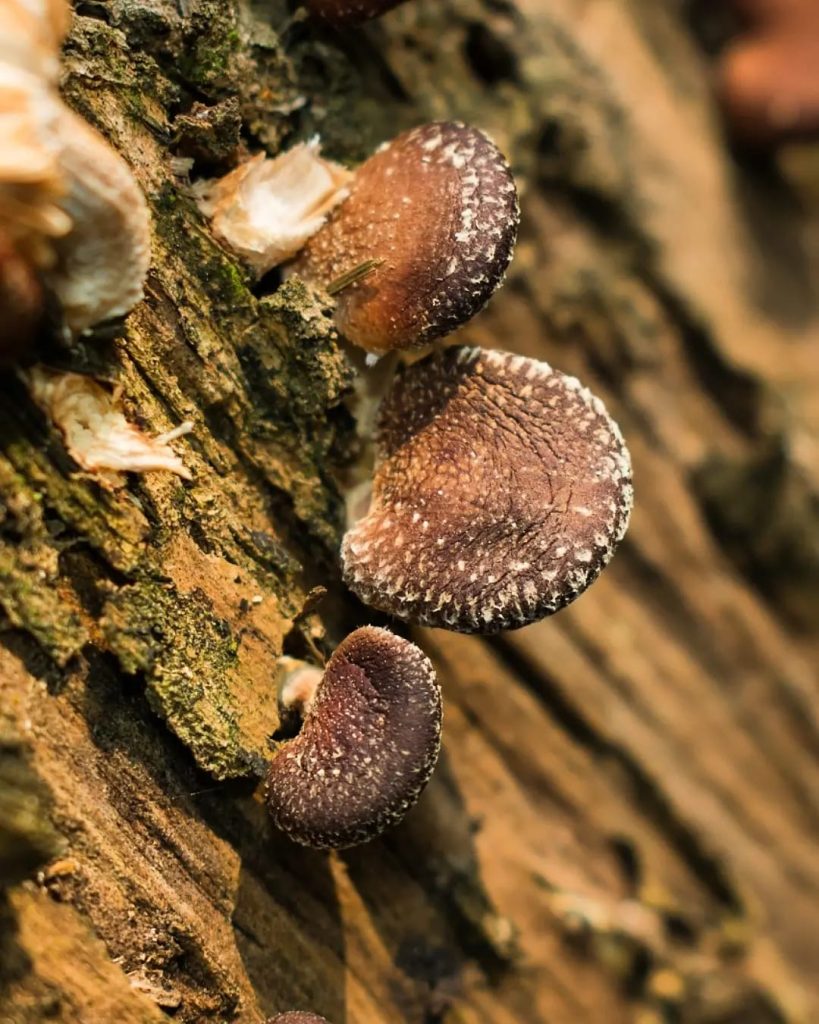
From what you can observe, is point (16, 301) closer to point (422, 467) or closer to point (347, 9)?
point (422, 467)

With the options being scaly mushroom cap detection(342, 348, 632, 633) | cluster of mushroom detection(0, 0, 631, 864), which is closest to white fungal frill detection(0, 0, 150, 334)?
cluster of mushroom detection(0, 0, 631, 864)

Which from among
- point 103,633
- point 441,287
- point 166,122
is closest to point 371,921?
point 103,633

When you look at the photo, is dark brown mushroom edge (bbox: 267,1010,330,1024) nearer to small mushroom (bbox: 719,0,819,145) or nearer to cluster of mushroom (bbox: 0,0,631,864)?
cluster of mushroom (bbox: 0,0,631,864)

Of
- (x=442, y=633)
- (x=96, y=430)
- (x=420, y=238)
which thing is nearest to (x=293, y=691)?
(x=442, y=633)

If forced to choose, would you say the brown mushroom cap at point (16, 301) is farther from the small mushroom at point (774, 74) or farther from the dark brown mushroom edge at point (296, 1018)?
the small mushroom at point (774, 74)

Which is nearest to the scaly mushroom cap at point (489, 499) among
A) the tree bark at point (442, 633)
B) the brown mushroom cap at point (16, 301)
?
the tree bark at point (442, 633)

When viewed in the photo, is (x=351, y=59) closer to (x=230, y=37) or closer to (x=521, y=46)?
(x=230, y=37)
